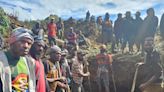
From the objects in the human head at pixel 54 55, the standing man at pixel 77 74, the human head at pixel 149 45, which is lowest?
the standing man at pixel 77 74

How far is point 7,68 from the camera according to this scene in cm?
475

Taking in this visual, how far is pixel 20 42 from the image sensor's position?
196 inches

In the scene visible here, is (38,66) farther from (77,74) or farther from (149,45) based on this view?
(77,74)

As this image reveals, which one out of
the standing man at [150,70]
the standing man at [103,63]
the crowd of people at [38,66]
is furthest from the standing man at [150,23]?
the standing man at [150,70]

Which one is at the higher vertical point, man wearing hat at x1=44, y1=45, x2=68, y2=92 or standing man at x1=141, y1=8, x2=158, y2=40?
standing man at x1=141, y1=8, x2=158, y2=40

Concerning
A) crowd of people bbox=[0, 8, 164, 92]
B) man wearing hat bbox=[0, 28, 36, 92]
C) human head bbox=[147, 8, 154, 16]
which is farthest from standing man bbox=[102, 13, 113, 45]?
man wearing hat bbox=[0, 28, 36, 92]

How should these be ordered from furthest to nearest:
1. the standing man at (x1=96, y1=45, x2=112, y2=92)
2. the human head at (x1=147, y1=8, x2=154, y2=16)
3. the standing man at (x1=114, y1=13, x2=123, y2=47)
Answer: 1. the standing man at (x1=114, y1=13, x2=123, y2=47)
2. the human head at (x1=147, y1=8, x2=154, y2=16)
3. the standing man at (x1=96, y1=45, x2=112, y2=92)

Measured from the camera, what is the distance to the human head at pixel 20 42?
493 cm

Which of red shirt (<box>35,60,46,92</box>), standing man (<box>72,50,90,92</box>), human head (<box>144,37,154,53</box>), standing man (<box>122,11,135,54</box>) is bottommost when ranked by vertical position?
standing man (<box>72,50,90,92</box>)

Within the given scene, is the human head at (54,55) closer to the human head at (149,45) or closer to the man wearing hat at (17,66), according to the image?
the human head at (149,45)

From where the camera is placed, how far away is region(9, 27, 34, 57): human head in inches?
194

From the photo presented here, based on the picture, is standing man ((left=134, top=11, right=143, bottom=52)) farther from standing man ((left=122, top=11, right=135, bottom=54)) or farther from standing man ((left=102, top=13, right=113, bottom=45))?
standing man ((left=102, top=13, right=113, bottom=45))

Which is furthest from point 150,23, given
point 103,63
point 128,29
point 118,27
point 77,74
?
point 77,74

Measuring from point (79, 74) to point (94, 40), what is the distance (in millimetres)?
14737
